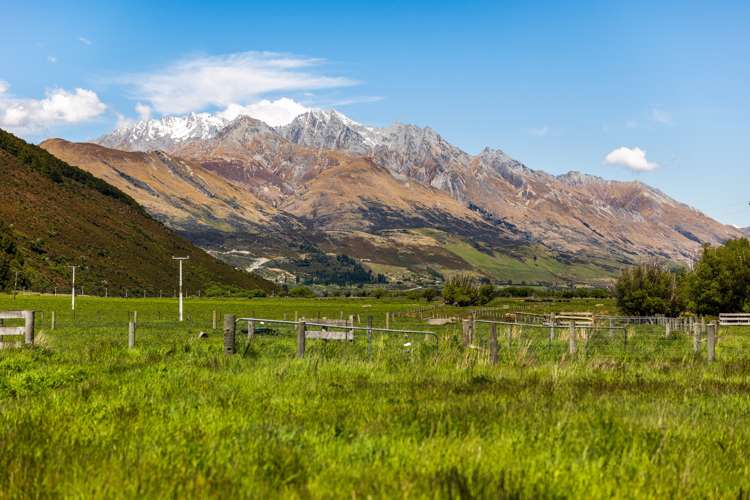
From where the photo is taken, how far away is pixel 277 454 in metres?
7.84

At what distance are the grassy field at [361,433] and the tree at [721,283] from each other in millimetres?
75157

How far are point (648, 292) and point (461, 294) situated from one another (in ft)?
205

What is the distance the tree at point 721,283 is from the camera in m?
85.1

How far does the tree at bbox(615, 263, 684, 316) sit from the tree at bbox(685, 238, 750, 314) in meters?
2.28

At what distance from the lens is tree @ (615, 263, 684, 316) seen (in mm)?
84000

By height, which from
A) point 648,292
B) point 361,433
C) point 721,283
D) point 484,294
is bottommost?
point 361,433

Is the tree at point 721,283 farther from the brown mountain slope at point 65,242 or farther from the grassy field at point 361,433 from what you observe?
the brown mountain slope at point 65,242

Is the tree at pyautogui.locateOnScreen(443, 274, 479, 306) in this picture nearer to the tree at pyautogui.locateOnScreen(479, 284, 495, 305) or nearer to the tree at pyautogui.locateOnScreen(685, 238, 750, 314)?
the tree at pyautogui.locateOnScreen(479, 284, 495, 305)

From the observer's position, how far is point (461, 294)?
5719 inches

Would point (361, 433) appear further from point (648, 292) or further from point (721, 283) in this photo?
point (721, 283)

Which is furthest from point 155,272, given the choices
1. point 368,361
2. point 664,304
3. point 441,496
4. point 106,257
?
point 441,496

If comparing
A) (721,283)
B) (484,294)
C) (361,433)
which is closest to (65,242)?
(484,294)

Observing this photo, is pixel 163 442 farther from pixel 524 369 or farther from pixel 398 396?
pixel 524 369

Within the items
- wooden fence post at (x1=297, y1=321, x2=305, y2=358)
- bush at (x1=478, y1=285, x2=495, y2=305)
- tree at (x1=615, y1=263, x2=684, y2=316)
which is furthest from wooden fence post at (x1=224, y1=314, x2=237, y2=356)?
bush at (x1=478, y1=285, x2=495, y2=305)
